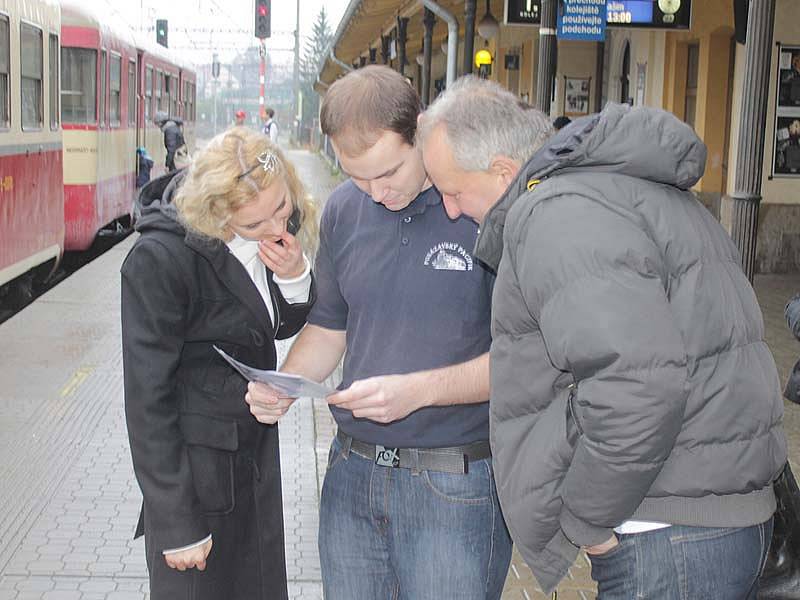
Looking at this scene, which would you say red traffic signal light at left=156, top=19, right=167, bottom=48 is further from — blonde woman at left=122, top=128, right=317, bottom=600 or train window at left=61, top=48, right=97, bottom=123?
blonde woman at left=122, top=128, right=317, bottom=600

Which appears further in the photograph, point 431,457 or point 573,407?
point 431,457

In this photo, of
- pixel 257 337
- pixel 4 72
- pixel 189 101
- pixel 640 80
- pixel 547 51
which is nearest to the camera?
pixel 257 337

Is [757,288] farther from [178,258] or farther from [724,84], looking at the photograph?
[178,258]

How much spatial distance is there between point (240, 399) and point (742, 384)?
4.20 feet

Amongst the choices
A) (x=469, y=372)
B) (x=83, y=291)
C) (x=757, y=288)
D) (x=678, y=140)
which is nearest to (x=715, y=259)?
(x=678, y=140)

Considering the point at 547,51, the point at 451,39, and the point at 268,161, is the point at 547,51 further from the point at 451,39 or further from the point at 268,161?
the point at 268,161

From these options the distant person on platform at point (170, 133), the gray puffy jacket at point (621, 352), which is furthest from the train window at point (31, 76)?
the distant person on platform at point (170, 133)

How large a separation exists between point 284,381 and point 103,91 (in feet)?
44.3

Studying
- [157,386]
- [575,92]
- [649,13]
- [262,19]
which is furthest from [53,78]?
[262,19]

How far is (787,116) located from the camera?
1320cm

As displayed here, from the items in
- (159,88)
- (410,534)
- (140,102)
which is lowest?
(410,534)

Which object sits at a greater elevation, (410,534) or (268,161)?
(268,161)

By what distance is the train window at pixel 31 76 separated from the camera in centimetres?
1044

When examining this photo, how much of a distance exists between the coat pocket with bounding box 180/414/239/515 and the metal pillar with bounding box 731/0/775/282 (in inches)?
162
